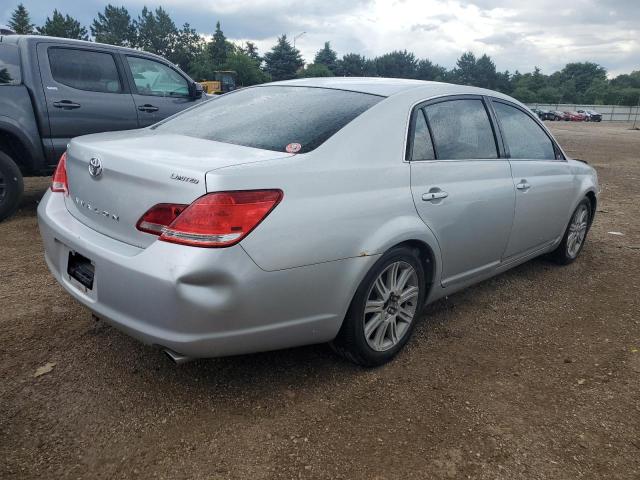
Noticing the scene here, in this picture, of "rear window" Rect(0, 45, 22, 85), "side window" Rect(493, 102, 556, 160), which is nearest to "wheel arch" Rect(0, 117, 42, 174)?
"rear window" Rect(0, 45, 22, 85)

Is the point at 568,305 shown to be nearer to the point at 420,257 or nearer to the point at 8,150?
the point at 420,257

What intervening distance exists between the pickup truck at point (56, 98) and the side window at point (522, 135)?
14.6 feet

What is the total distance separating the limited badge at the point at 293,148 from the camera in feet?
8.27

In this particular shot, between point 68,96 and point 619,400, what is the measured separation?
19.3ft

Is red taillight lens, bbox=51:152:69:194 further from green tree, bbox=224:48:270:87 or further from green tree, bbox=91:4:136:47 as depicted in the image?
green tree, bbox=91:4:136:47

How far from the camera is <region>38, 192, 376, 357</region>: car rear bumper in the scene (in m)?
2.13

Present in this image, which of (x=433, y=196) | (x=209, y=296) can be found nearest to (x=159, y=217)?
(x=209, y=296)

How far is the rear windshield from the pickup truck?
3.09 m

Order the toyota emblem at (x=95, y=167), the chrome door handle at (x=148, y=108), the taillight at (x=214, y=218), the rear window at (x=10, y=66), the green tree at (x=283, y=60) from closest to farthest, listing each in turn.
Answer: the taillight at (x=214, y=218) → the toyota emblem at (x=95, y=167) → the rear window at (x=10, y=66) → the chrome door handle at (x=148, y=108) → the green tree at (x=283, y=60)

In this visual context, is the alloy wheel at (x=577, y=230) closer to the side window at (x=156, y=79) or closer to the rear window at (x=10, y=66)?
the side window at (x=156, y=79)

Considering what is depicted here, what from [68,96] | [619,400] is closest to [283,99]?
[619,400]

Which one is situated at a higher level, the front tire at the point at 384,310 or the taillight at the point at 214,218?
the taillight at the point at 214,218

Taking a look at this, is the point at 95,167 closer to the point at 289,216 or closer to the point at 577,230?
the point at 289,216

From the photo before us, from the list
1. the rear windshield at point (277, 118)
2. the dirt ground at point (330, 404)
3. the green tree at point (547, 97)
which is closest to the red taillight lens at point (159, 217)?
the rear windshield at point (277, 118)
